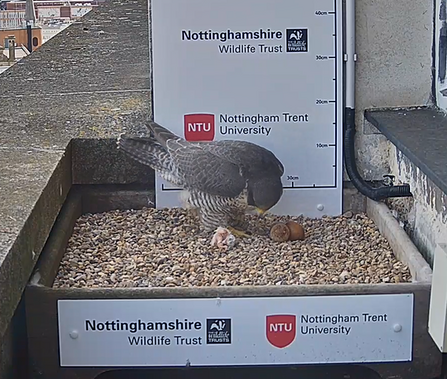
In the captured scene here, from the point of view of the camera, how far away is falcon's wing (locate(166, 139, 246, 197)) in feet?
7.88

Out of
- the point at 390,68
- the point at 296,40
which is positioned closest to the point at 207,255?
the point at 296,40

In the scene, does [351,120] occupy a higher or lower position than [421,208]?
higher

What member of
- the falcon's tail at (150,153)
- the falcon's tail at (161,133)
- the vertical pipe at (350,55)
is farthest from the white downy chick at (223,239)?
the vertical pipe at (350,55)

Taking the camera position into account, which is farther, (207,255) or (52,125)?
(52,125)

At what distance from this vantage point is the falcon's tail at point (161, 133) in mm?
2629

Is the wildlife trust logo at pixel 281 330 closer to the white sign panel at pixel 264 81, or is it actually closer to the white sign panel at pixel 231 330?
the white sign panel at pixel 231 330

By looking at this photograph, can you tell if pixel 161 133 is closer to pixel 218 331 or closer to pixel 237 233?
pixel 237 233

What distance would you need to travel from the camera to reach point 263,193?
2.41 meters

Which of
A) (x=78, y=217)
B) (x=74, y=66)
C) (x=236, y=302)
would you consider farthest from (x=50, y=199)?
(x=74, y=66)

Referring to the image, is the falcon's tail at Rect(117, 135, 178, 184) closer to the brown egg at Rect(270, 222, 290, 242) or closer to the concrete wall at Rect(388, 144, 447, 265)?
the brown egg at Rect(270, 222, 290, 242)

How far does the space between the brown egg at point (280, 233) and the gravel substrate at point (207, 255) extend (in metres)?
0.02

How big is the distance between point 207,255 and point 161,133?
0.48 metres

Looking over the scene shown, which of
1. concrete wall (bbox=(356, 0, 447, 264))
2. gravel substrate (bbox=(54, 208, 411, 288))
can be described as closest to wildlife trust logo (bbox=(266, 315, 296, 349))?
gravel substrate (bbox=(54, 208, 411, 288))

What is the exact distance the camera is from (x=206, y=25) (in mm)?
2664
